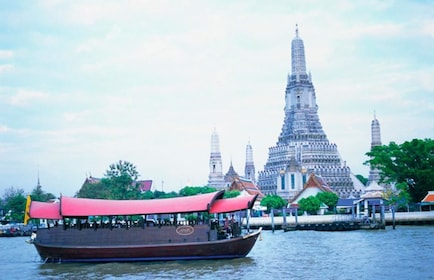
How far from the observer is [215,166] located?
116m

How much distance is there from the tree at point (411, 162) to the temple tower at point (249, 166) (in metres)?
59.3

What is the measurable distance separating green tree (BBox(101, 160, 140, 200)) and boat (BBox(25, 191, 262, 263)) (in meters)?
40.7

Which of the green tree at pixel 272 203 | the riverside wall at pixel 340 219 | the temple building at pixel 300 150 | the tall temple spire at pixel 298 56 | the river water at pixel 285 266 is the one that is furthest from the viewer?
the tall temple spire at pixel 298 56

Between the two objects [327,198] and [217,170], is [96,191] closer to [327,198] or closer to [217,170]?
[327,198]

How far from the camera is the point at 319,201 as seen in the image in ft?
257

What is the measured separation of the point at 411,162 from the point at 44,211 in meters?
39.5

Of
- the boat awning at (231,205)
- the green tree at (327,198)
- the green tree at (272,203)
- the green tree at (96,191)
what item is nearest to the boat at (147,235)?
the boat awning at (231,205)

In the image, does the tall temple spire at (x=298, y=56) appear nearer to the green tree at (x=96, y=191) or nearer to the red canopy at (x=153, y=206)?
the green tree at (x=96, y=191)

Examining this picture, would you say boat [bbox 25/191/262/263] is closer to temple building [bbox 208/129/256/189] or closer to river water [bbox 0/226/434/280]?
river water [bbox 0/226/434/280]

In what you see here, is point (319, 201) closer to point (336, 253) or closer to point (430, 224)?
point (430, 224)

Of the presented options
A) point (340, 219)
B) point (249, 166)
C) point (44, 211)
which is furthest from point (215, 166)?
point (44, 211)

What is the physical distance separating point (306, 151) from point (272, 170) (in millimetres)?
7163

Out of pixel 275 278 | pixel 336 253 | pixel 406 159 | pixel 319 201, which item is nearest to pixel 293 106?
pixel 319 201

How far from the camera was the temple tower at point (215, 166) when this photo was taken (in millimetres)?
115312
